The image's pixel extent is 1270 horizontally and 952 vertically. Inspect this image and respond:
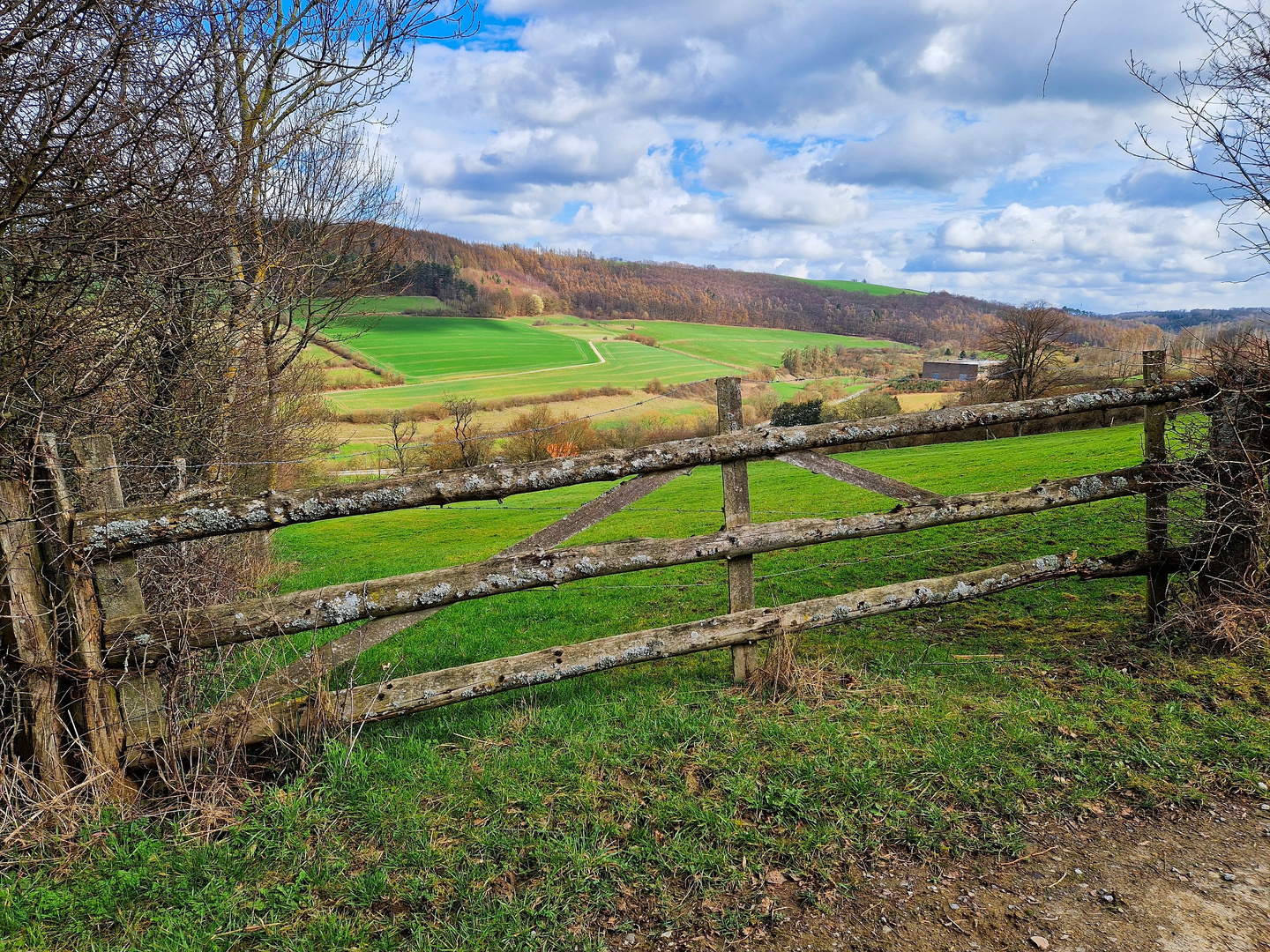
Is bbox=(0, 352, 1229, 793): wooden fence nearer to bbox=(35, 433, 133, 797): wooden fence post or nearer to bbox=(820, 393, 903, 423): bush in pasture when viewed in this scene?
bbox=(35, 433, 133, 797): wooden fence post

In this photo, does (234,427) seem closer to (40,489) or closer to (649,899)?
(40,489)

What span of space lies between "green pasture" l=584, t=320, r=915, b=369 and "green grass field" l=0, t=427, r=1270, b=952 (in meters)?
73.3

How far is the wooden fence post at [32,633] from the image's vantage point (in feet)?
10.9

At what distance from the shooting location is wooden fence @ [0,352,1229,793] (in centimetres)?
342

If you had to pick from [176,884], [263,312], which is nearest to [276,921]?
Result: [176,884]

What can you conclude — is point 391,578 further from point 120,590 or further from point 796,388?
point 796,388

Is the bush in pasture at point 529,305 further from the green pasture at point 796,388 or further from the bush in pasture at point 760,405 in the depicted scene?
the bush in pasture at point 760,405

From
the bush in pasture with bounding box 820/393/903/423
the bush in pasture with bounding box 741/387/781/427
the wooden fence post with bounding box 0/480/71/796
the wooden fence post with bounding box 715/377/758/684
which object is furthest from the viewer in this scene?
the bush in pasture with bounding box 741/387/781/427

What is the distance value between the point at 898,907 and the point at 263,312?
8728 millimetres

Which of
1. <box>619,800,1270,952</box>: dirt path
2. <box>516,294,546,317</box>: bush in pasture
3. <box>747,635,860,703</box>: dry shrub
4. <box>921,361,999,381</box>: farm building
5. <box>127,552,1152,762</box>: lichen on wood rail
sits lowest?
<box>619,800,1270,952</box>: dirt path

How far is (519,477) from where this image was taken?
3938mm

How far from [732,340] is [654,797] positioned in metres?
87.7

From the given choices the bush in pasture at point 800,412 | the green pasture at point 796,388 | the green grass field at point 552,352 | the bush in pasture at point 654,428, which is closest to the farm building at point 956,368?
the green pasture at point 796,388

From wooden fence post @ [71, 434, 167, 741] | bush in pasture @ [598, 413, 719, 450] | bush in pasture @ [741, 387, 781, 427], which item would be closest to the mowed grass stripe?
bush in pasture @ [598, 413, 719, 450]
